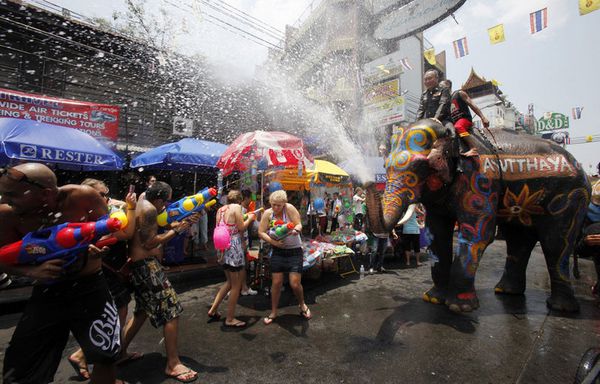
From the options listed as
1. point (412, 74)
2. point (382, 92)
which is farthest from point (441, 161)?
point (412, 74)

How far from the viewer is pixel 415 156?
399 centimetres

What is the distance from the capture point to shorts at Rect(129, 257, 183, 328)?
283 cm

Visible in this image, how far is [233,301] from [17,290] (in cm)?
413

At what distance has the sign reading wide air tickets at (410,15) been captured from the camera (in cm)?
1616

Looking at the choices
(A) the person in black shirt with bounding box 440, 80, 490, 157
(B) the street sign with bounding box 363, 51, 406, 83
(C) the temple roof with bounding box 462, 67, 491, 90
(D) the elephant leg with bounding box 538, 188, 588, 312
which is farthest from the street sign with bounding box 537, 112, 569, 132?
(A) the person in black shirt with bounding box 440, 80, 490, 157

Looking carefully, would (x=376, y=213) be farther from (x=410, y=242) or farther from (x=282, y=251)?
(x=410, y=242)

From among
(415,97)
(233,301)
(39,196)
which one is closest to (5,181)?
(39,196)

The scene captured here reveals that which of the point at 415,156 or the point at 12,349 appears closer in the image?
the point at 12,349

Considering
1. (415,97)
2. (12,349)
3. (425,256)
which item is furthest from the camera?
(415,97)

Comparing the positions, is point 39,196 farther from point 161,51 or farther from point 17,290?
point 161,51

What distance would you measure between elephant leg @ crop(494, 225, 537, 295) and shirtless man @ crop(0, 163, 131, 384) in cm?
600

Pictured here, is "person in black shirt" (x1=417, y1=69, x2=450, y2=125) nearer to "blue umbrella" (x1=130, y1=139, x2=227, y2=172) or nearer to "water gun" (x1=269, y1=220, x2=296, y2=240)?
"water gun" (x1=269, y1=220, x2=296, y2=240)

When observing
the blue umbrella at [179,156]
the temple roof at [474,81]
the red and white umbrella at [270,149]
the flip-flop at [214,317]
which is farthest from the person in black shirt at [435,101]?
the temple roof at [474,81]

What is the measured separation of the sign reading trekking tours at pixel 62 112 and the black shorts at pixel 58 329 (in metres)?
7.27
